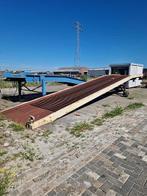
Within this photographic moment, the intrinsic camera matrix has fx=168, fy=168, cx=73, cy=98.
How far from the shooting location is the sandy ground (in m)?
3.03

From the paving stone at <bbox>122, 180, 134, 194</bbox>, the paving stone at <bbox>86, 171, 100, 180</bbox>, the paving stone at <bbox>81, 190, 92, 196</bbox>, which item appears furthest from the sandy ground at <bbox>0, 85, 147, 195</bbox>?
the paving stone at <bbox>122, 180, 134, 194</bbox>

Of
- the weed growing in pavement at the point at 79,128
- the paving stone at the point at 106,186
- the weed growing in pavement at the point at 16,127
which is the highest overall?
the weed growing in pavement at the point at 16,127

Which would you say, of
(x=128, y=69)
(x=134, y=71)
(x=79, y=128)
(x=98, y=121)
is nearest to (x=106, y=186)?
(x=79, y=128)

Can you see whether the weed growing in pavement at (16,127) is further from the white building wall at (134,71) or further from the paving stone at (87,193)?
the white building wall at (134,71)

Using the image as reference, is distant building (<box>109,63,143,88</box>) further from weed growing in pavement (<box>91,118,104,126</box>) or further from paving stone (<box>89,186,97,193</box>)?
paving stone (<box>89,186,97,193</box>)

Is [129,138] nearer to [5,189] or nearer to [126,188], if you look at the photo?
[126,188]

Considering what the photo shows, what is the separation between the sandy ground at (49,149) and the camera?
3.03 meters

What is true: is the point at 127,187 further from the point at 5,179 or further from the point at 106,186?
the point at 5,179

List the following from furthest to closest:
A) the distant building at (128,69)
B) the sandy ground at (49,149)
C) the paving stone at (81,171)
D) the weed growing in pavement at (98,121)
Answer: the distant building at (128,69)
the weed growing in pavement at (98,121)
the paving stone at (81,171)
the sandy ground at (49,149)

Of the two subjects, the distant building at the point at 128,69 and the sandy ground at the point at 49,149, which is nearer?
the sandy ground at the point at 49,149

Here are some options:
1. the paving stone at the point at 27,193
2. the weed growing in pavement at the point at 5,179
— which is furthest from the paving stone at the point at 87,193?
the weed growing in pavement at the point at 5,179

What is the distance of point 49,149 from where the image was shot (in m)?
4.17

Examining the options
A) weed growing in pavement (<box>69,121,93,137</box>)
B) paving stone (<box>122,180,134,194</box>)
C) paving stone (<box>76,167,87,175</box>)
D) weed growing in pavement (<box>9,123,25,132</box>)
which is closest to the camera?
paving stone (<box>122,180,134,194</box>)

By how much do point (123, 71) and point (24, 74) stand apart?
10.7m
